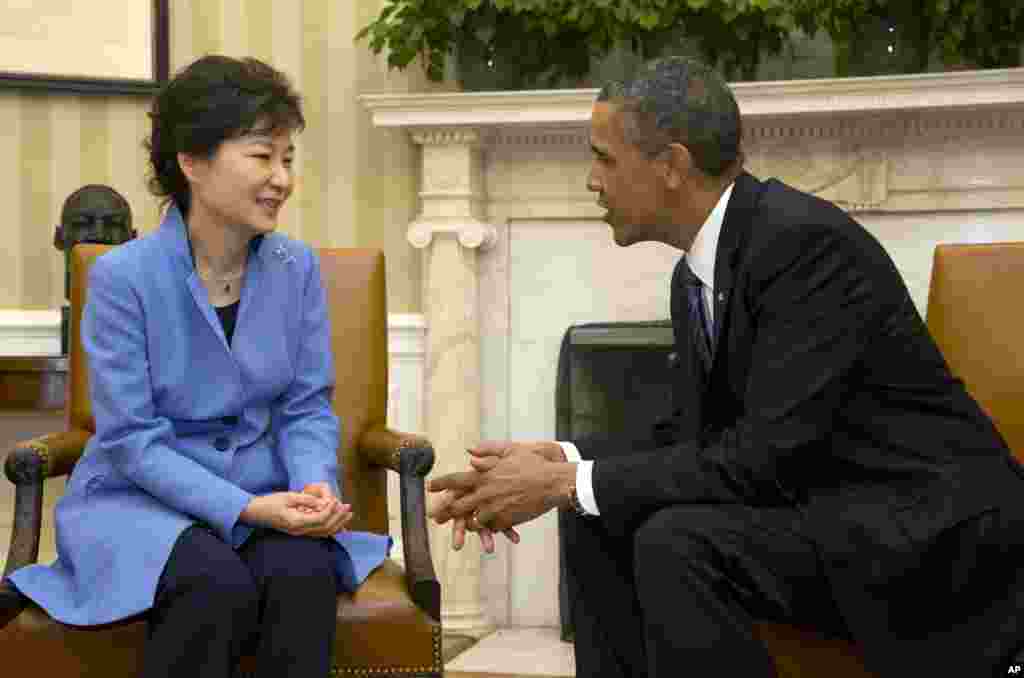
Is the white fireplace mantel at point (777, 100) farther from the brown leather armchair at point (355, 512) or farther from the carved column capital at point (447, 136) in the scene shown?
the brown leather armchair at point (355, 512)

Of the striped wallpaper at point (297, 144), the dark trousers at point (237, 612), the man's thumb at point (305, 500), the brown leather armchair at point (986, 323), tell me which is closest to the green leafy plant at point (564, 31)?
the striped wallpaper at point (297, 144)

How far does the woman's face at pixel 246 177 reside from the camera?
2574mm

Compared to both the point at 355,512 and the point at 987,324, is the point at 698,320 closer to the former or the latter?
the point at 987,324

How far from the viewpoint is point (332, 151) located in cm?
450

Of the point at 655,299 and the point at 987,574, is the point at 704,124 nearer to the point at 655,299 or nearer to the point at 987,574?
the point at 987,574

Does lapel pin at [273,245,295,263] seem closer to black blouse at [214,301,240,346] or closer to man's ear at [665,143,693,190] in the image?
black blouse at [214,301,240,346]

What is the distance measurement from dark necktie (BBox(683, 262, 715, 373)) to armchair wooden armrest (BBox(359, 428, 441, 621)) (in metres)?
0.51

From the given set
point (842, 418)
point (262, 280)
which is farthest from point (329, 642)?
point (842, 418)

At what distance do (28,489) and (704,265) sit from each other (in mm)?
1158

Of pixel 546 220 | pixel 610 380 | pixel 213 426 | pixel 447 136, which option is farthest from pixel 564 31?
pixel 213 426

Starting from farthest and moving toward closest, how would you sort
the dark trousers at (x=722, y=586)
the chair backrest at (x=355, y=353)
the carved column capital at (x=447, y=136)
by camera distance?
the carved column capital at (x=447, y=136) → the chair backrest at (x=355, y=353) → the dark trousers at (x=722, y=586)

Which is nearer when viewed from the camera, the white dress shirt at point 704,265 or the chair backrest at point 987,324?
the white dress shirt at point 704,265

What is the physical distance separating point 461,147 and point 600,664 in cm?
210

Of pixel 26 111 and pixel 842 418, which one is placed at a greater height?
pixel 26 111
